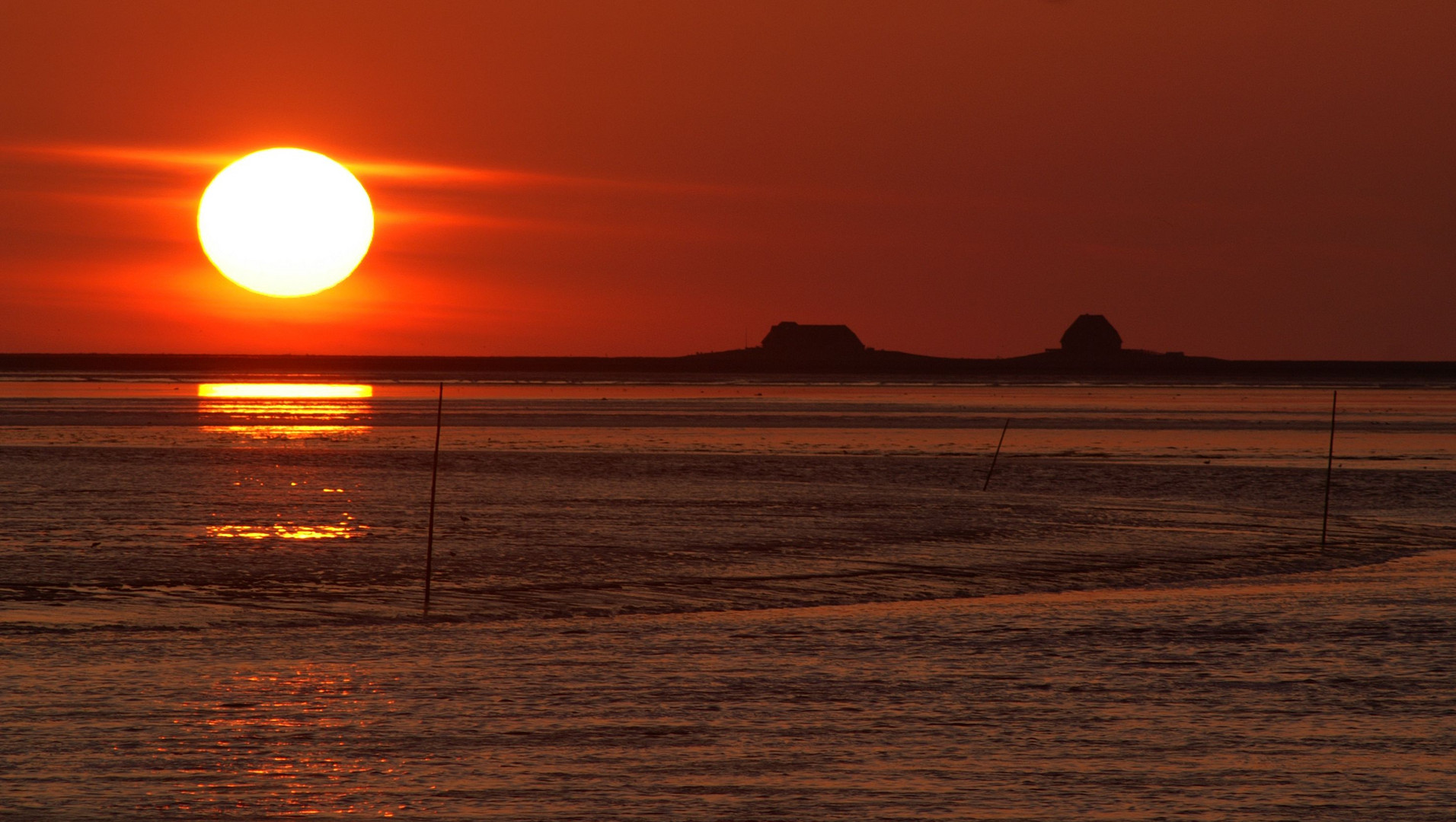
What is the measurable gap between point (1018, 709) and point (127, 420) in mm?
51434

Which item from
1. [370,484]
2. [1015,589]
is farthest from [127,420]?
[1015,589]

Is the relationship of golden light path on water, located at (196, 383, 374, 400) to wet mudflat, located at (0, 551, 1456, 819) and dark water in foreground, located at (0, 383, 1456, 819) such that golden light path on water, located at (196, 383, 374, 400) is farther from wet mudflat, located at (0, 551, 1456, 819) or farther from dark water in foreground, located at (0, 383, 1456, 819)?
wet mudflat, located at (0, 551, 1456, 819)

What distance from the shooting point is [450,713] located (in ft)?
33.2

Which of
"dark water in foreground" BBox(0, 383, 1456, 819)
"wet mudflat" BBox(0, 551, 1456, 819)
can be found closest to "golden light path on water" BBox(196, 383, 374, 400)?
"dark water in foreground" BBox(0, 383, 1456, 819)

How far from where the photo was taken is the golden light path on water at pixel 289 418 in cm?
2200

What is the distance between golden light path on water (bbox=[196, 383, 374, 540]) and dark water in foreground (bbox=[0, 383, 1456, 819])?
26 centimetres

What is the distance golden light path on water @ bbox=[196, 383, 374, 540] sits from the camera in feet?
72.2

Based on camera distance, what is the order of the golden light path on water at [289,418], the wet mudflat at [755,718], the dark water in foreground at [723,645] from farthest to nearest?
the golden light path on water at [289,418] < the dark water in foreground at [723,645] < the wet mudflat at [755,718]

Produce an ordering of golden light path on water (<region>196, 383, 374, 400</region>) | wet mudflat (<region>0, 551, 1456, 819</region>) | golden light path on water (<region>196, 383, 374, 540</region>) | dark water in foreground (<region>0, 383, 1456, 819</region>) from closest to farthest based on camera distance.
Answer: wet mudflat (<region>0, 551, 1456, 819</region>), dark water in foreground (<region>0, 383, 1456, 819</region>), golden light path on water (<region>196, 383, 374, 540</region>), golden light path on water (<region>196, 383, 374, 400</region>)

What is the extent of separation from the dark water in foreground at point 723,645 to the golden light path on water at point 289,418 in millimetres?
262

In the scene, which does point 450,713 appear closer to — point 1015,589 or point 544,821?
point 544,821

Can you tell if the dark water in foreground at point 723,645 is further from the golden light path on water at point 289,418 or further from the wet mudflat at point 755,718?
the golden light path on water at point 289,418

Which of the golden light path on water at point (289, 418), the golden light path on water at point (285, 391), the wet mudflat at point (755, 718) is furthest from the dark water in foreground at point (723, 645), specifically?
the golden light path on water at point (285, 391)

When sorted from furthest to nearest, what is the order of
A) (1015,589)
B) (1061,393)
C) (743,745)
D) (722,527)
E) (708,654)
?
(1061,393)
(722,527)
(1015,589)
(708,654)
(743,745)
